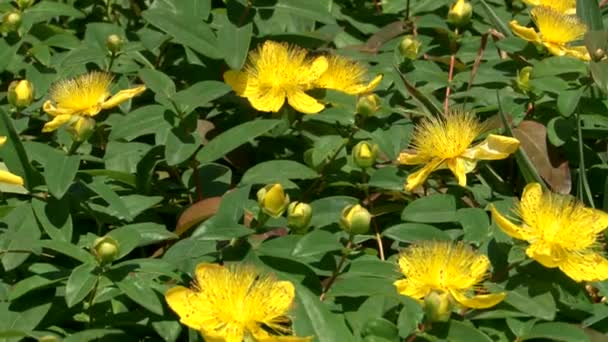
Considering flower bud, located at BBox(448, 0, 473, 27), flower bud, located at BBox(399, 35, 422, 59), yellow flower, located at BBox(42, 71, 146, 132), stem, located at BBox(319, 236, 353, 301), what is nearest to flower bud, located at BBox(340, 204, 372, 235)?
stem, located at BBox(319, 236, 353, 301)

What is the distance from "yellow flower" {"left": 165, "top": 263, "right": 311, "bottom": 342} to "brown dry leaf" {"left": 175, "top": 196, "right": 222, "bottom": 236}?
30 centimetres

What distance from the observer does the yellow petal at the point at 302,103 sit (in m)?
1.81

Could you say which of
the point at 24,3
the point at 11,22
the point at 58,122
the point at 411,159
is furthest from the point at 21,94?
the point at 411,159

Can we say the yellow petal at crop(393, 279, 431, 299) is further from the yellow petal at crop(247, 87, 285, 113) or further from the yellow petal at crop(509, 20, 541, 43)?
the yellow petal at crop(509, 20, 541, 43)

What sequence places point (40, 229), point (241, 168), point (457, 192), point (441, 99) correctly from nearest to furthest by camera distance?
point (40, 229) → point (457, 192) → point (241, 168) → point (441, 99)

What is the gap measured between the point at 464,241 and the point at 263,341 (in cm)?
39

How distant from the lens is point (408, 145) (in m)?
1.83

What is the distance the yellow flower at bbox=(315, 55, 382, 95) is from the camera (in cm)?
188

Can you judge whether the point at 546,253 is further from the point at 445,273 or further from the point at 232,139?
the point at 232,139

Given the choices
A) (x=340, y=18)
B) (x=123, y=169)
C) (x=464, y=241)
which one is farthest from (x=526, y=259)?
(x=340, y=18)

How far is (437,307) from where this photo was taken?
4.33ft

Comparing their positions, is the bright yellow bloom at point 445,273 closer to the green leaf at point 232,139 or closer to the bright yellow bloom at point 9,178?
the green leaf at point 232,139

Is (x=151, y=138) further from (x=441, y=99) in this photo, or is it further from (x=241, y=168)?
(x=441, y=99)

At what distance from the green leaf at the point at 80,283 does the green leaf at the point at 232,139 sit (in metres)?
0.34
